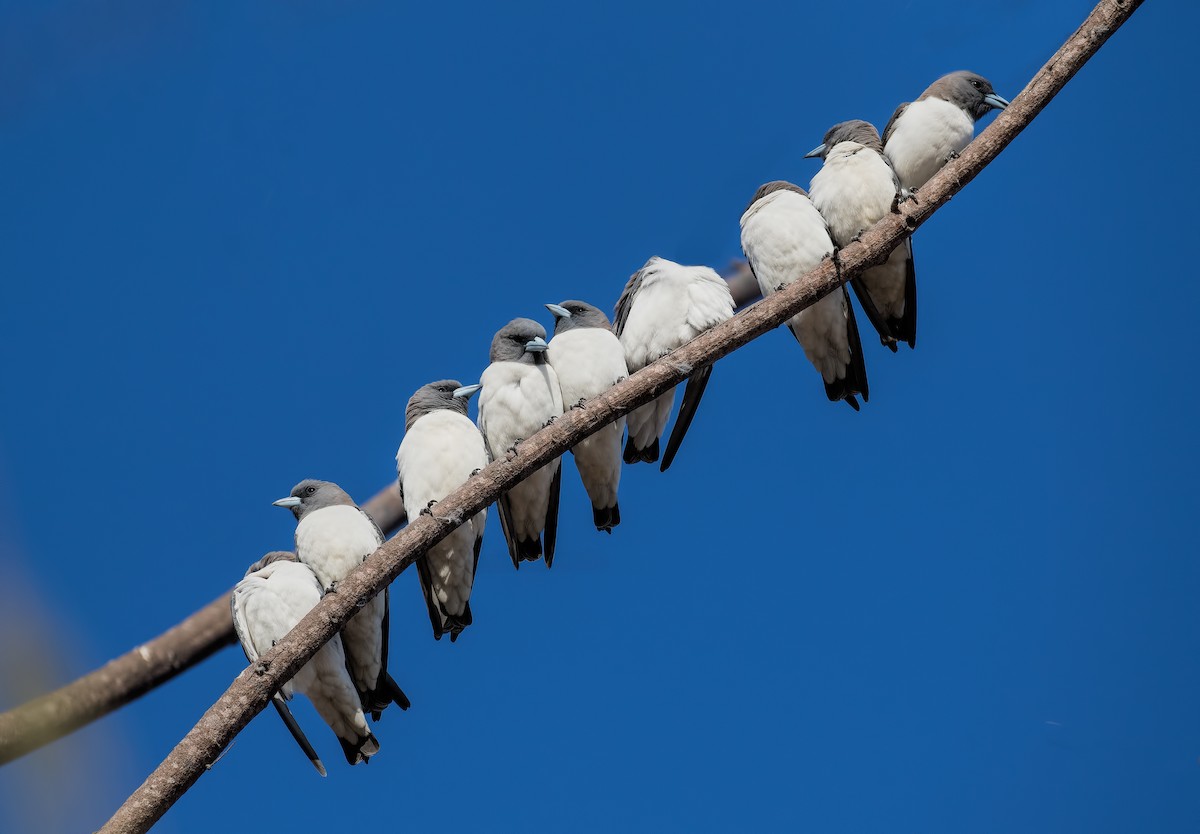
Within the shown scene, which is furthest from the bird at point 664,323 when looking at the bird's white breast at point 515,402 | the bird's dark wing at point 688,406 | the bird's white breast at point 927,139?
the bird's white breast at point 927,139

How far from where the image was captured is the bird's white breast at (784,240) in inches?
266

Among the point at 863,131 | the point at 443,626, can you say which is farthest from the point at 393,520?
the point at 863,131

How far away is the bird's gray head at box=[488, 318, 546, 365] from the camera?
698cm

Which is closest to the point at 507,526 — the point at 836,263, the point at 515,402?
the point at 515,402

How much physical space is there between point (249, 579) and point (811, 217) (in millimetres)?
3931

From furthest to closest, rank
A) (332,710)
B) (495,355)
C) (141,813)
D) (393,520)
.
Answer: (393,520) < (495,355) < (332,710) < (141,813)

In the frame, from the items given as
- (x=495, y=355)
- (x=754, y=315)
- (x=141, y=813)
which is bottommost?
(x=141, y=813)

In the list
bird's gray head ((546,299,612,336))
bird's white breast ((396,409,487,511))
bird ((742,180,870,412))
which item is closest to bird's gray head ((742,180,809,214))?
bird ((742,180,870,412))

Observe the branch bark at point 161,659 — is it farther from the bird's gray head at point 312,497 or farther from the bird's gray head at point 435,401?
the bird's gray head at point 435,401

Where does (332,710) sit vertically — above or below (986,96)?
below

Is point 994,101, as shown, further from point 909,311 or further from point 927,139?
point 909,311

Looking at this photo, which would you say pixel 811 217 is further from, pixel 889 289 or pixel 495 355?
pixel 495 355

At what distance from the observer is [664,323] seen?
697cm

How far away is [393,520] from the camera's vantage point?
8.37 meters
